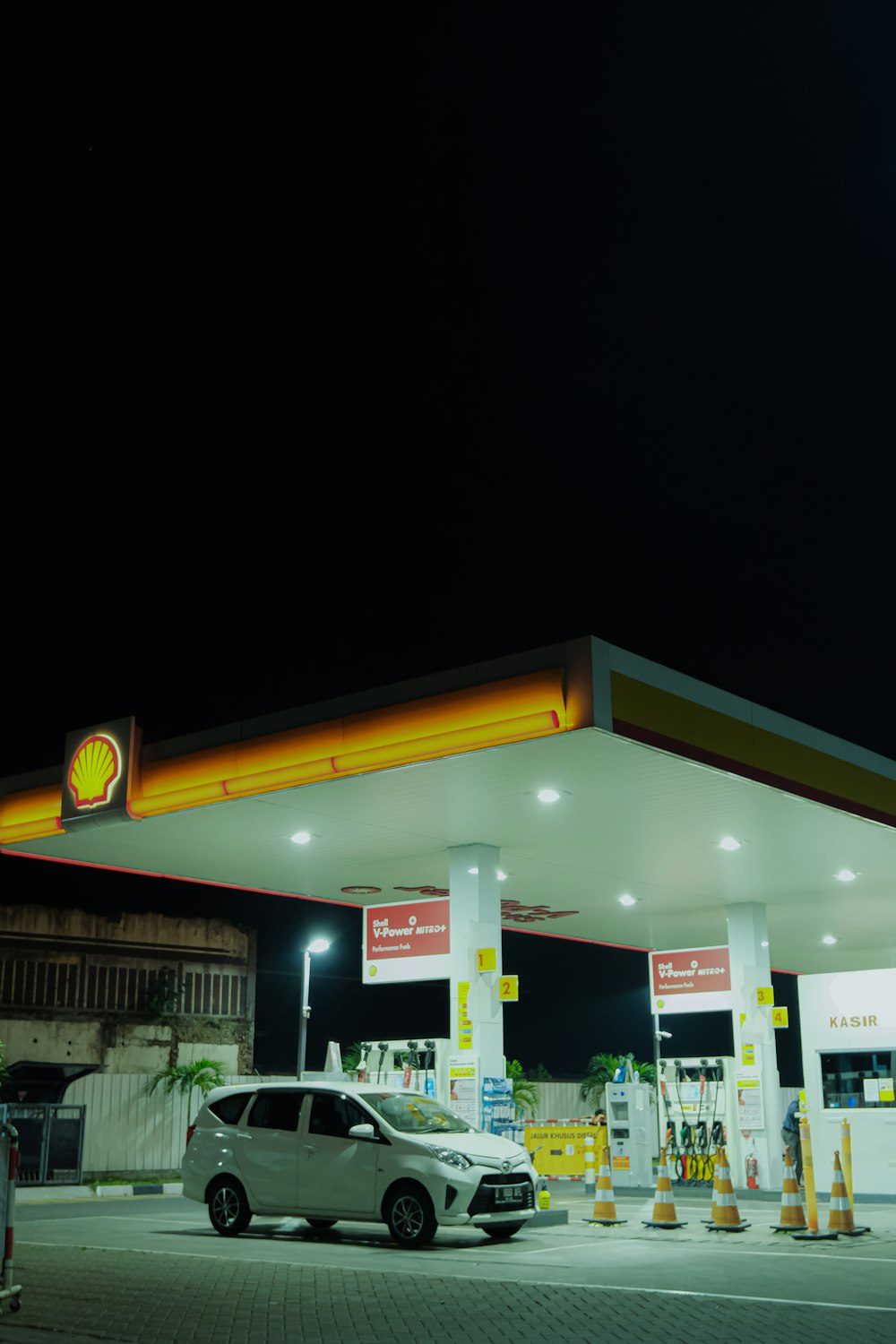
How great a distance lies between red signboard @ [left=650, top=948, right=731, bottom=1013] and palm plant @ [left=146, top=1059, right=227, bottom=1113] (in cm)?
825

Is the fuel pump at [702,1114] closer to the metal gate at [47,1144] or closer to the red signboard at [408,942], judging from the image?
the red signboard at [408,942]

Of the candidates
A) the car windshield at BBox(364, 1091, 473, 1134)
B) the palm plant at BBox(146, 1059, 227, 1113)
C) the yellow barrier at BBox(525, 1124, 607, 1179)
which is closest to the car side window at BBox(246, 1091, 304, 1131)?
the car windshield at BBox(364, 1091, 473, 1134)

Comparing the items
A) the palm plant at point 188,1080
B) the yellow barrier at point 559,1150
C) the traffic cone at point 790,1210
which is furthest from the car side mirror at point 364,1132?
the palm plant at point 188,1080

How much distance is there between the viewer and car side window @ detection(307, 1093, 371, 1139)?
13.5 m

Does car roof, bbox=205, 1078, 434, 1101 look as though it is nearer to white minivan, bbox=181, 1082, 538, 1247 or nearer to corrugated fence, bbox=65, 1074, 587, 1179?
white minivan, bbox=181, 1082, 538, 1247

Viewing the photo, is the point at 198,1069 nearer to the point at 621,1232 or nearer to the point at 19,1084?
the point at 19,1084

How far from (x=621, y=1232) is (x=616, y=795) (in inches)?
178

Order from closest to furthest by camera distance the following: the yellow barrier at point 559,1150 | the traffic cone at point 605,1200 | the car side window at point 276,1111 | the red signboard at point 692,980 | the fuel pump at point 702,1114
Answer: the car side window at point 276,1111, the traffic cone at point 605,1200, the fuel pump at point 702,1114, the red signboard at point 692,980, the yellow barrier at point 559,1150

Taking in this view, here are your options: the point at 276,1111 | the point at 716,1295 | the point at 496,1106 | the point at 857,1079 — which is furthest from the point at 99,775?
the point at 857,1079

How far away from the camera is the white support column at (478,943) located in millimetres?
16578

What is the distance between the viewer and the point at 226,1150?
46.4 feet

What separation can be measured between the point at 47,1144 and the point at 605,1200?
10966 millimetres

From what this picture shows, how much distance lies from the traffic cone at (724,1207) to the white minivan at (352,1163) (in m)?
2.10

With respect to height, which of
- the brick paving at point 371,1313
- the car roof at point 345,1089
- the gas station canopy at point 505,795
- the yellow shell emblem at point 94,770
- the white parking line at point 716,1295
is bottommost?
the white parking line at point 716,1295
